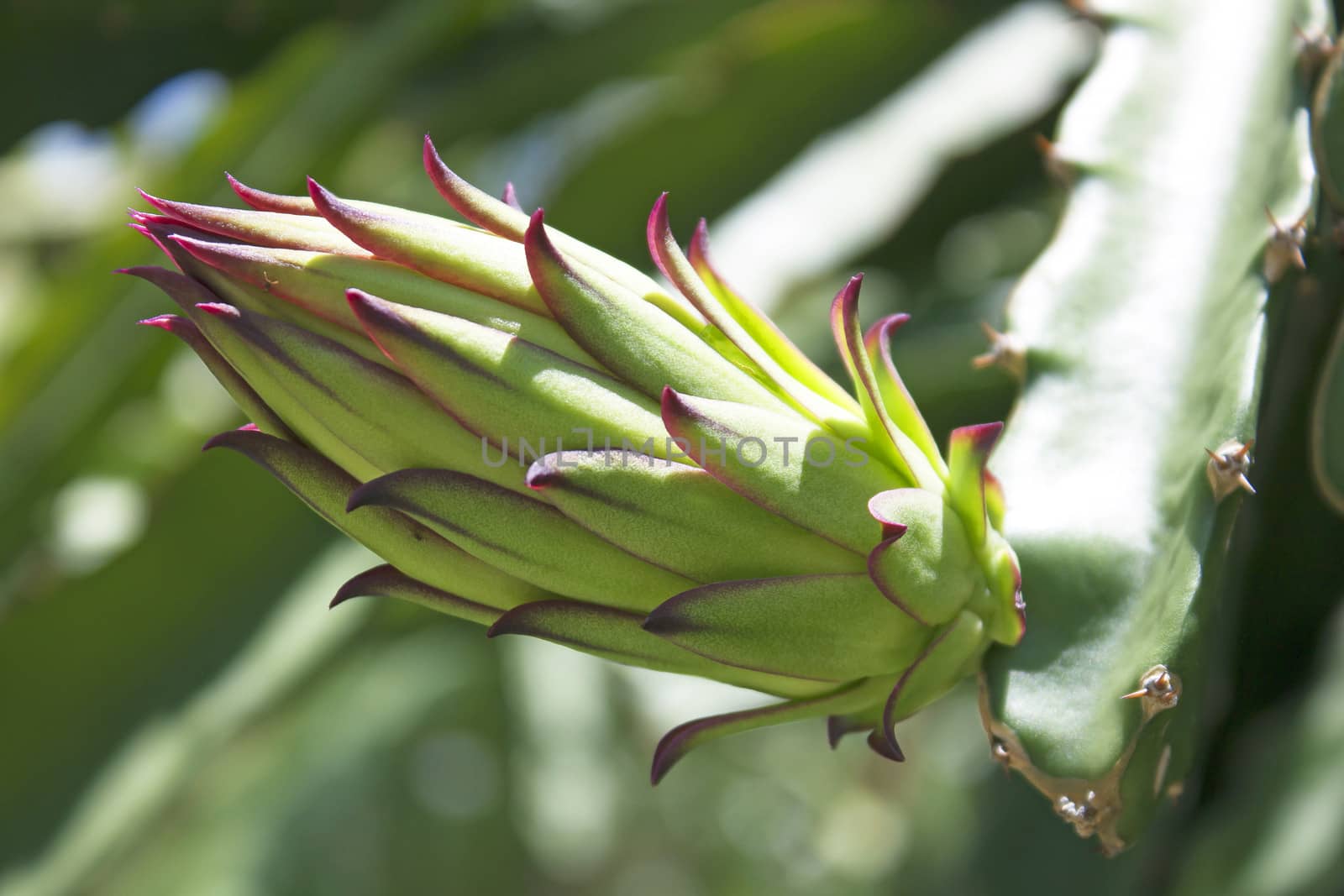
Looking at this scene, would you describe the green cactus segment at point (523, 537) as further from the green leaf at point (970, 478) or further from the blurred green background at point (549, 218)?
the blurred green background at point (549, 218)

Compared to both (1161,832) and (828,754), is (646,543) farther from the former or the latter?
(828,754)

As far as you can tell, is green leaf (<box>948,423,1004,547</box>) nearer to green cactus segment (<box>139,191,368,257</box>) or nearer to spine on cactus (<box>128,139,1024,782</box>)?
spine on cactus (<box>128,139,1024,782</box>)

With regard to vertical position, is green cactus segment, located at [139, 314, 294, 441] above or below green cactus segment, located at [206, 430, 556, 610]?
above

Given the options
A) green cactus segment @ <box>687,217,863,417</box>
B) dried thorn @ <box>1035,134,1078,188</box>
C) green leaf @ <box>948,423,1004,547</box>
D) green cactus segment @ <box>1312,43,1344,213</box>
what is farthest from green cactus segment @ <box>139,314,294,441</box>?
green cactus segment @ <box>1312,43,1344,213</box>

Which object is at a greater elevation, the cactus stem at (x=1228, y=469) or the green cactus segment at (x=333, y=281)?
the green cactus segment at (x=333, y=281)

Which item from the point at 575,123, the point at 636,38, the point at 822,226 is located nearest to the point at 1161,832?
the point at 822,226

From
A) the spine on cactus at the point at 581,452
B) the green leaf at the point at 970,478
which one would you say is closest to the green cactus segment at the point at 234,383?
the spine on cactus at the point at 581,452
